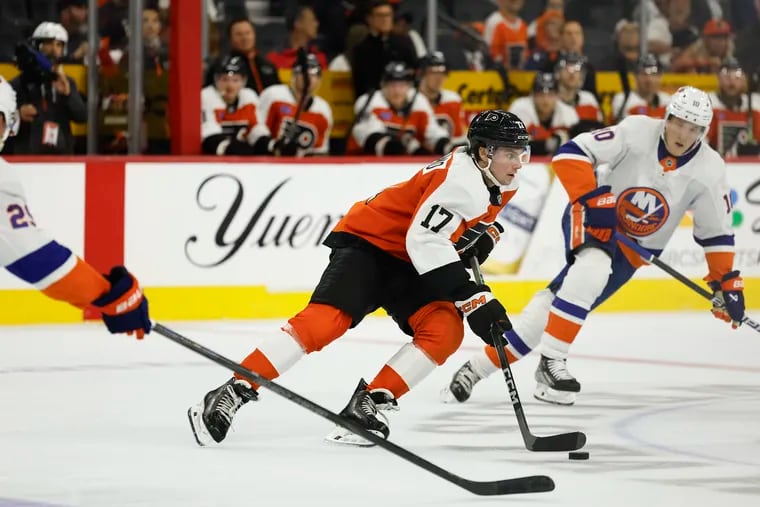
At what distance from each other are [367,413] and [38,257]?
120 centimetres

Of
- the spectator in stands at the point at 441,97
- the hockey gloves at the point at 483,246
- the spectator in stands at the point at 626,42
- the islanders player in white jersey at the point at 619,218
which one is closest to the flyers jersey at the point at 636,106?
the spectator in stands at the point at 626,42

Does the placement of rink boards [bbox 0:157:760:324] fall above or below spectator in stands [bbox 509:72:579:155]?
below

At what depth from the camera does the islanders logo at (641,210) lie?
5496 mm

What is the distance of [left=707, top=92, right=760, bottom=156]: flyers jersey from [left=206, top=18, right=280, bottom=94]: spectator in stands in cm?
298

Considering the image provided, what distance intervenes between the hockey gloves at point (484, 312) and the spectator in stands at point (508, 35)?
5.41 meters

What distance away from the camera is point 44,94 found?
772 cm

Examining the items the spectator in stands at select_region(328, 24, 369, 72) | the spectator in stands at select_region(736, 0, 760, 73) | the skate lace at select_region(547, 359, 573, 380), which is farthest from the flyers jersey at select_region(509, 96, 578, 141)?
the skate lace at select_region(547, 359, 573, 380)

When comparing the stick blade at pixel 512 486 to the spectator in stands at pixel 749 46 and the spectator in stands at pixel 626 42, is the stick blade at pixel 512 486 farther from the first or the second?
the spectator in stands at pixel 749 46

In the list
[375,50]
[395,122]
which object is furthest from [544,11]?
[395,122]

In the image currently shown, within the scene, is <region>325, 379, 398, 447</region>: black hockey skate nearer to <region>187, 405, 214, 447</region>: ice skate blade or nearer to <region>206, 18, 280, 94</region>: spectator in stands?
<region>187, 405, 214, 447</region>: ice skate blade

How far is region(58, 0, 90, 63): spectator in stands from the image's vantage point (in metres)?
7.99

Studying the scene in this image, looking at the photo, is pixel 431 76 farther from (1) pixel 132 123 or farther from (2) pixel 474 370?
(2) pixel 474 370

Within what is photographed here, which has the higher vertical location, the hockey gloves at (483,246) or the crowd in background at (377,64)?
the hockey gloves at (483,246)

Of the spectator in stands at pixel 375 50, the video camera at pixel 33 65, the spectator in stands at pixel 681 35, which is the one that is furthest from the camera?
the spectator in stands at pixel 681 35
